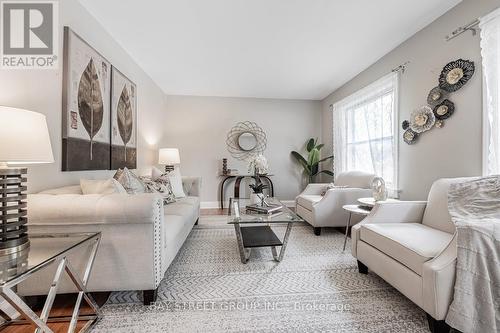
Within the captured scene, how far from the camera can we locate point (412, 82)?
2.58 meters

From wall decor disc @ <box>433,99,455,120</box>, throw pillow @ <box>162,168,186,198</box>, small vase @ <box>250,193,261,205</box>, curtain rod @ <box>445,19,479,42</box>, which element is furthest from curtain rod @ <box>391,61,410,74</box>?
throw pillow @ <box>162,168,186,198</box>

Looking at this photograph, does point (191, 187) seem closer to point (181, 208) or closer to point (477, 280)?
point (181, 208)

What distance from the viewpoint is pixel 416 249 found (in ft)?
4.47

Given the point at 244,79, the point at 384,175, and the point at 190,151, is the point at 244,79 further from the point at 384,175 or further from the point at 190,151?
the point at 384,175

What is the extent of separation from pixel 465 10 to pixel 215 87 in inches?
133

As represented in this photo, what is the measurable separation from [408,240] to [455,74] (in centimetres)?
166

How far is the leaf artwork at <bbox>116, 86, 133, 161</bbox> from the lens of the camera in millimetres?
2693

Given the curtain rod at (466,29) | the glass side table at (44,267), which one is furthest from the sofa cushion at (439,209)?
the glass side table at (44,267)

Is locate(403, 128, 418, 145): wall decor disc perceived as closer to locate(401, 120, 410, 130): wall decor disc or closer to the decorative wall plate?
locate(401, 120, 410, 130): wall decor disc

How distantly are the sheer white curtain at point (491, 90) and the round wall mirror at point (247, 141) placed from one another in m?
3.50

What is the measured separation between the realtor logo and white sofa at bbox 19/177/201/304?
1.00 metres

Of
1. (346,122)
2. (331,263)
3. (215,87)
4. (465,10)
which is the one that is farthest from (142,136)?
(465,10)

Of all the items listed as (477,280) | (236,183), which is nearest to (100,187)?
(477,280)

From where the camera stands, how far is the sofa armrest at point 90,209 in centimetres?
135
